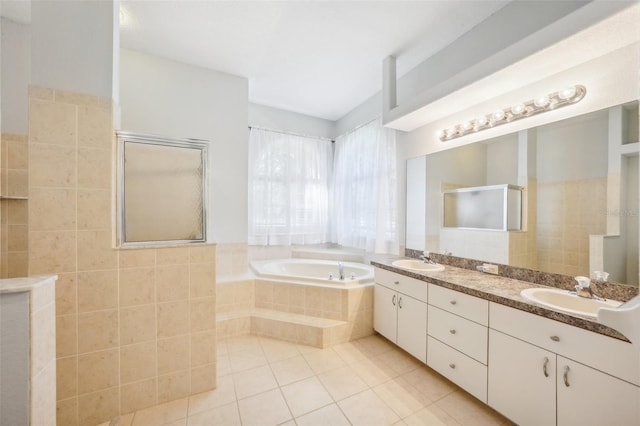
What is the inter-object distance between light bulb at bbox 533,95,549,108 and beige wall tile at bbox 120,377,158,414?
3.19 metres

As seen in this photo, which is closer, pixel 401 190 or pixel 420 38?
pixel 420 38

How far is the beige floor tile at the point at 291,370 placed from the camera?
1843 millimetres

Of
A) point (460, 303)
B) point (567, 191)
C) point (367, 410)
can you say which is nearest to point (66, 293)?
point (367, 410)

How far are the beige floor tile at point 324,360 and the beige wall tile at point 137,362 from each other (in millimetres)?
1146

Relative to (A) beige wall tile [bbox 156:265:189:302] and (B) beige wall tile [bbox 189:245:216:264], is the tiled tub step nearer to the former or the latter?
(A) beige wall tile [bbox 156:265:189:302]

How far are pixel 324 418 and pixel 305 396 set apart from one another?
22 cm

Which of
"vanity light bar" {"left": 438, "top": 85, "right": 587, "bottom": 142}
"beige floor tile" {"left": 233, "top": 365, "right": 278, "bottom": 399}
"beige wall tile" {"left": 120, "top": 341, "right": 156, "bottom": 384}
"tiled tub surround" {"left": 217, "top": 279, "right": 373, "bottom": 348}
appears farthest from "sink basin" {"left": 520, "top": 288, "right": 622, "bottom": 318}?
"beige wall tile" {"left": 120, "top": 341, "right": 156, "bottom": 384}

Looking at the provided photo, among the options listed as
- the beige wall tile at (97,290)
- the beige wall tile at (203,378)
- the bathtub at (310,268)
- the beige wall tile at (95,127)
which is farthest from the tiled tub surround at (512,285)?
the beige wall tile at (95,127)

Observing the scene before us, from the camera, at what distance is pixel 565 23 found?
1.24 meters

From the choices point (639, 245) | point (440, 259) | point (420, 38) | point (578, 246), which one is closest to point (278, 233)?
point (440, 259)

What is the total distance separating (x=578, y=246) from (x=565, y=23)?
1.29m

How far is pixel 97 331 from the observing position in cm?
142

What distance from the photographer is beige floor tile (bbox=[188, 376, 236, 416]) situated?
1552mm

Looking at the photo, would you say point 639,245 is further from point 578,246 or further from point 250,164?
point 250,164
